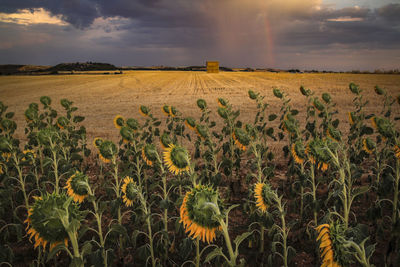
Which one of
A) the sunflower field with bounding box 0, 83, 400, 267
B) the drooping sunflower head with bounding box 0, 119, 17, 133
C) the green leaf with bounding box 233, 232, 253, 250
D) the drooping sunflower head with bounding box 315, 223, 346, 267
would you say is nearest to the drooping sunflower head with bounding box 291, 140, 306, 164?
the sunflower field with bounding box 0, 83, 400, 267

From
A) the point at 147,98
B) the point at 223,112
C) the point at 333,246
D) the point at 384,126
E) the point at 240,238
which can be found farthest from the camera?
the point at 147,98

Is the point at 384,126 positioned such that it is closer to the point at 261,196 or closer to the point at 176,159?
the point at 261,196

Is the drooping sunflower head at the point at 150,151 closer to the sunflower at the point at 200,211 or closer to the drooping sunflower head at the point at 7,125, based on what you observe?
the sunflower at the point at 200,211

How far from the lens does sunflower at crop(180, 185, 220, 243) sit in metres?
1.63

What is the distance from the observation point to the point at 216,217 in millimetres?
1481

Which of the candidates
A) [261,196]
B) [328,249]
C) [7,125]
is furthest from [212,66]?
[328,249]

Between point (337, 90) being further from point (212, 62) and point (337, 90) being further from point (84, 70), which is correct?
point (84, 70)

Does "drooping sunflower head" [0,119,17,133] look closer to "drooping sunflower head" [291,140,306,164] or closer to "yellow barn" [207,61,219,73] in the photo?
"drooping sunflower head" [291,140,306,164]

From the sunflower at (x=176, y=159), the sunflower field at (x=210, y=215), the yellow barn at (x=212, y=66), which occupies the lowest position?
the sunflower field at (x=210, y=215)

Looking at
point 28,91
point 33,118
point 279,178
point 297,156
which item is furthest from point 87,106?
point 297,156

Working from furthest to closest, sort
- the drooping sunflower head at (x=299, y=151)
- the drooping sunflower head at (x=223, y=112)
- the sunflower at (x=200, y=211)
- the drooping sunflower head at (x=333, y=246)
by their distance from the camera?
the drooping sunflower head at (x=223, y=112)
the drooping sunflower head at (x=299, y=151)
the sunflower at (x=200, y=211)
the drooping sunflower head at (x=333, y=246)

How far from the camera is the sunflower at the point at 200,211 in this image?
1628 millimetres

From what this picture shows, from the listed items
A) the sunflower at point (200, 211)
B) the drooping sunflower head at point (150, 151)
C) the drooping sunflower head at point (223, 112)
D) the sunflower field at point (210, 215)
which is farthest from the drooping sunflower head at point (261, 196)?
the drooping sunflower head at point (223, 112)

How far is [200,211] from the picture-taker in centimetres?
164
